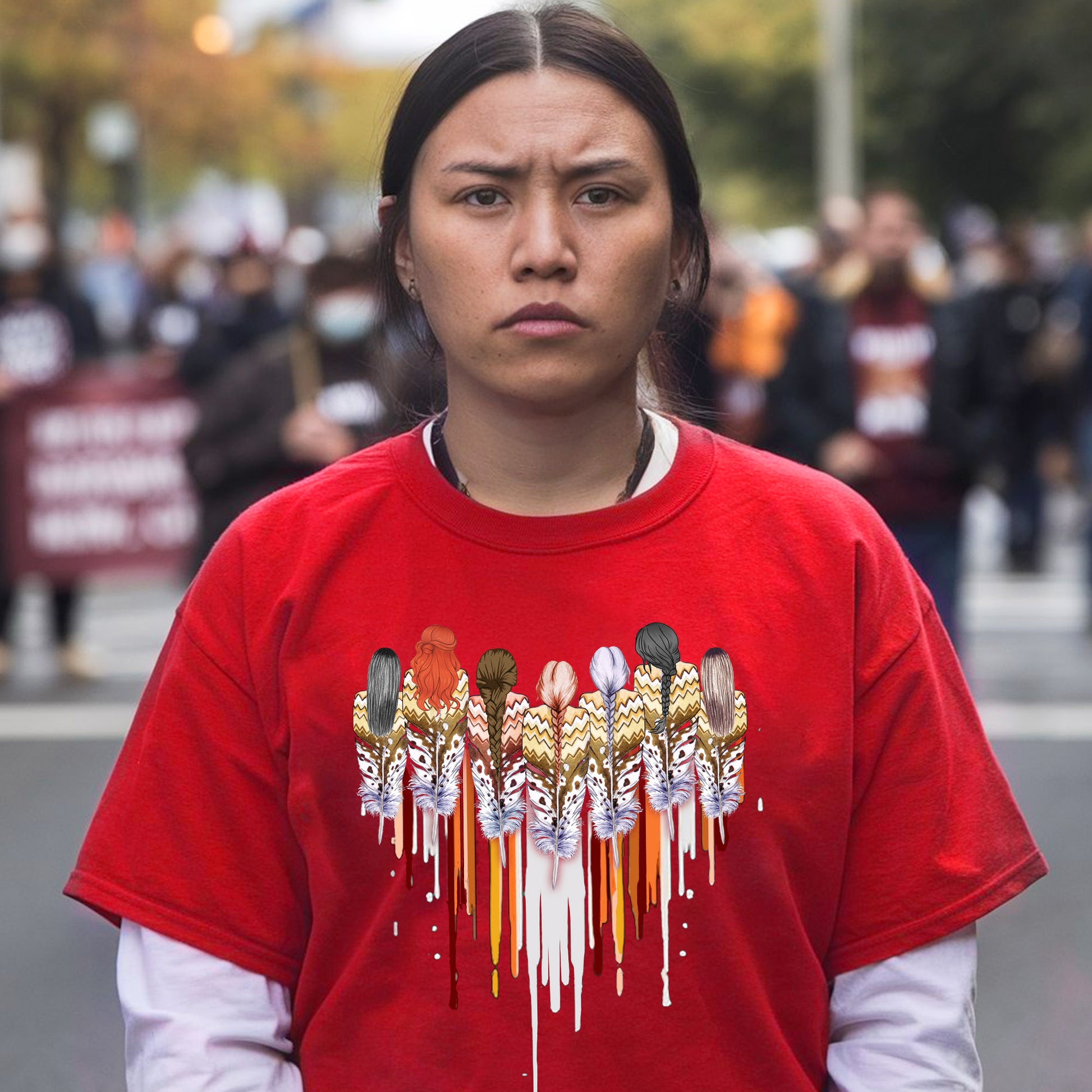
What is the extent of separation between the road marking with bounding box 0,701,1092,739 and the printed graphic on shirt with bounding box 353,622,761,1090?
20.6 feet

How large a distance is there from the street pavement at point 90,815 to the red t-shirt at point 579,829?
149 mm

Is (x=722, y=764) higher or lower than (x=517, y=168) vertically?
lower

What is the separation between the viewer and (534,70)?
78.1 inches

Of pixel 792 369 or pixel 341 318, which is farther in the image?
pixel 792 369

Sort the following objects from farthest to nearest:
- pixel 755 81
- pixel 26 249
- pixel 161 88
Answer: pixel 755 81 → pixel 161 88 → pixel 26 249

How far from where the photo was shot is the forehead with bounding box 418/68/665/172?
197 cm

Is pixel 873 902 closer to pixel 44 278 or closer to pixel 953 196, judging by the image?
pixel 44 278

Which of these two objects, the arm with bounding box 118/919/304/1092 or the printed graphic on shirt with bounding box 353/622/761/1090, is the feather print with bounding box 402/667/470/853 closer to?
the printed graphic on shirt with bounding box 353/622/761/1090

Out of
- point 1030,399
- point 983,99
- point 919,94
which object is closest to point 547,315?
point 1030,399

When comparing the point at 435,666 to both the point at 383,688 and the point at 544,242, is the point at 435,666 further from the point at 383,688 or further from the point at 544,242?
the point at 544,242

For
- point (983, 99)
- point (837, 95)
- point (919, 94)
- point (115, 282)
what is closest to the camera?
point (115, 282)

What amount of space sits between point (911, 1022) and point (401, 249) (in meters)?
0.85

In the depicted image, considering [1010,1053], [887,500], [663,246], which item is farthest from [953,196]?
[663,246]

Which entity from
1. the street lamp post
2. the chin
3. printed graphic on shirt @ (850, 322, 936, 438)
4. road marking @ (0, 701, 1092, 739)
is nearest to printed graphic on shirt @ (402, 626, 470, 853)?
the chin
